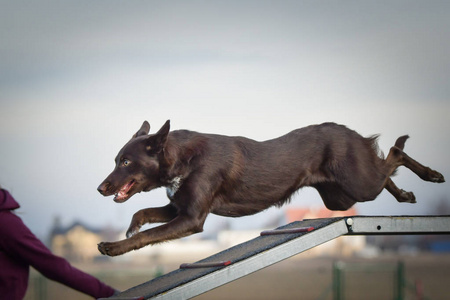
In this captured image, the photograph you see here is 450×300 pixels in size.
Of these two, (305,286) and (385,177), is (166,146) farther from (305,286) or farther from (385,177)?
(305,286)

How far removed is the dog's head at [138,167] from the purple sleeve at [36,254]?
0.63m

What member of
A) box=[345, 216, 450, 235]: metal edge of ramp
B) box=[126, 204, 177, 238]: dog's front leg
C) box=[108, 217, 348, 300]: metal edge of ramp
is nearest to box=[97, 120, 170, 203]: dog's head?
box=[126, 204, 177, 238]: dog's front leg

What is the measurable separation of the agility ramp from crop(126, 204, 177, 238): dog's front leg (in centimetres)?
32

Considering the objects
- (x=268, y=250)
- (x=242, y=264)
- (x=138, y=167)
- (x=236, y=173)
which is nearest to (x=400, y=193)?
(x=236, y=173)

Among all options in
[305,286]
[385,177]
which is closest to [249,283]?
[305,286]

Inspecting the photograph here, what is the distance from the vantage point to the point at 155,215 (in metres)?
4.76


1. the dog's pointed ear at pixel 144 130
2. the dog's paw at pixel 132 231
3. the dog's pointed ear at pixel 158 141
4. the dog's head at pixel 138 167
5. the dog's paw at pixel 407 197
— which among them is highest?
the dog's pointed ear at pixel 144 130

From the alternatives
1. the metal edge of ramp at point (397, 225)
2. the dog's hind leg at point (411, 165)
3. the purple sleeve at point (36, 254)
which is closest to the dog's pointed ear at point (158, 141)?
the purple sleeve at point (36, 254)

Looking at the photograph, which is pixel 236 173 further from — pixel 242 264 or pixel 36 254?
pixel 36 254

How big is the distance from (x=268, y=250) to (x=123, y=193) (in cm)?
85

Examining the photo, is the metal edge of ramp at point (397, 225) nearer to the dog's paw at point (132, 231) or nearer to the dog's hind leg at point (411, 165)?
the dog's hind leg at point (411, 165)

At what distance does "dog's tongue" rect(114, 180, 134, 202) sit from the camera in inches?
179

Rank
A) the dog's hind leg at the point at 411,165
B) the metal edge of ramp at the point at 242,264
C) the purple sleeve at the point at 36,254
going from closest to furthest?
the purple sleeve at the point at 36,254, the metal edge of ramp at the point at 242,264, the dog's hind leg at the point at 411,165

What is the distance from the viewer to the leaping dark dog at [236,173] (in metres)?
4.57
